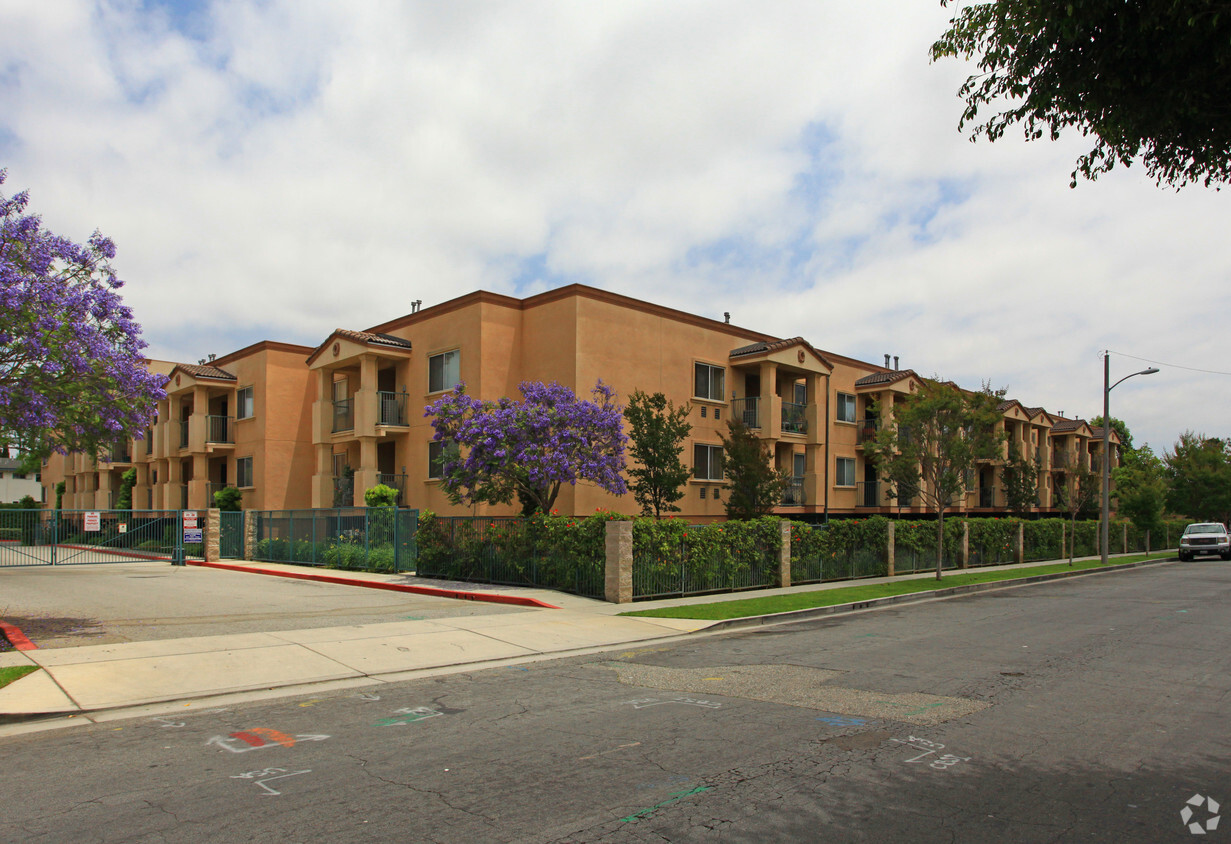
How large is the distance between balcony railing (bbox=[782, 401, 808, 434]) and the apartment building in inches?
2.8

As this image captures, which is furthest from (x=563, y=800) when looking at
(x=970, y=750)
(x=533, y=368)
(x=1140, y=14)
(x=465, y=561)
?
(x=533, y=368)

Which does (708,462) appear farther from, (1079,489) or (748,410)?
(1079,489)

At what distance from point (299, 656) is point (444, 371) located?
19035 mm

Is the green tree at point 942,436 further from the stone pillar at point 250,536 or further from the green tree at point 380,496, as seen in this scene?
the stone pillar at point 250,536

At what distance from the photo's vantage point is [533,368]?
28.2 m

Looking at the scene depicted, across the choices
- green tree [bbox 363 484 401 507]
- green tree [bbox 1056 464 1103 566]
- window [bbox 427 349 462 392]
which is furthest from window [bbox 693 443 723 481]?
green tree [bbox 1056 464 1103 566]

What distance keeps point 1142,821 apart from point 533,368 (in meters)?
24.2

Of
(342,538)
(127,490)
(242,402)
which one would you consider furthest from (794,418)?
(127,490)

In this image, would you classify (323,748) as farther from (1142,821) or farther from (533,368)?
(533,368)

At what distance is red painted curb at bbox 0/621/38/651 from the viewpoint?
11180 millimetres

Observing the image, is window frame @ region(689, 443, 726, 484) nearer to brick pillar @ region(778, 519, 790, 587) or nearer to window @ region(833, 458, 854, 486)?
brick pillar @ region(778, 519, 790, 587)

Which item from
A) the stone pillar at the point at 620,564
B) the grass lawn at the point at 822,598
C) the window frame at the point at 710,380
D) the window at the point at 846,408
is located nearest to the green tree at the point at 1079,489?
the window at the point at 846,408

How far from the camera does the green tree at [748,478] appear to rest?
27.8 meters

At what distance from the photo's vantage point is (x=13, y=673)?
9.35 metres
